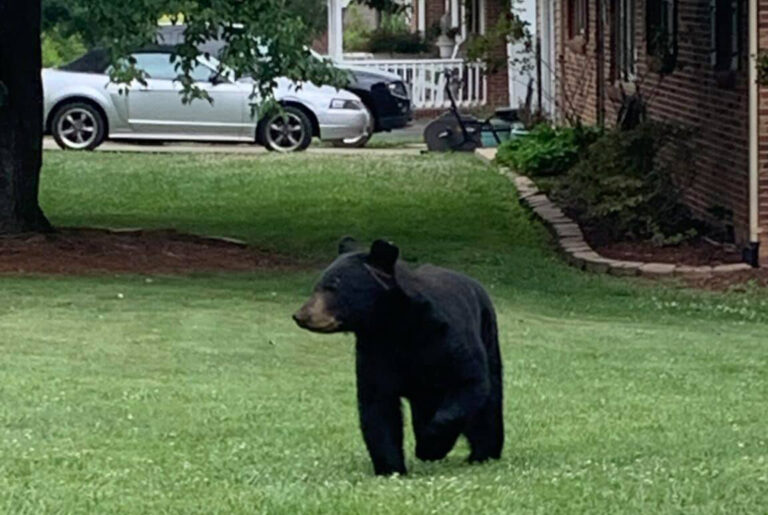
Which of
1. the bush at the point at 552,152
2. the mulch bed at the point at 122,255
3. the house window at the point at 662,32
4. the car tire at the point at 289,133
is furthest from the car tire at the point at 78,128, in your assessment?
the mulch bed at the point at 122,255

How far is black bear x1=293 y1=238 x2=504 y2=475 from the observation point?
6.86 meters

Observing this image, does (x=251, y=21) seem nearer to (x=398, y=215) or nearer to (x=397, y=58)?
(x=398, y=215)

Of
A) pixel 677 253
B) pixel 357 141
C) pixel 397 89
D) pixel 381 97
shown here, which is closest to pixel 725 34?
pixel 677 253

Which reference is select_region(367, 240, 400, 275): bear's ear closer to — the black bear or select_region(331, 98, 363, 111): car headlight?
the black bear

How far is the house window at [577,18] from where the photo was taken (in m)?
28.1

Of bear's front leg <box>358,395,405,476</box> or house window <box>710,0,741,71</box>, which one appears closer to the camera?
bear's front leg <box>358,395,405,476</box>

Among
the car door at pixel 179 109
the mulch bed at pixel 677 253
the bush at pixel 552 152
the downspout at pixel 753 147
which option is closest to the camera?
the downspout at pixel 753 147

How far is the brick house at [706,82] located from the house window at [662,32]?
0.01 m

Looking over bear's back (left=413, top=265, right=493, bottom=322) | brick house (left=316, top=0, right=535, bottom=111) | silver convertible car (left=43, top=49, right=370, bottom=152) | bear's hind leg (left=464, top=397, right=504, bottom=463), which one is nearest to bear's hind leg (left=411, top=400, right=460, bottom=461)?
bear's hind leg (left=464, top=397, right=504, bottom=463)

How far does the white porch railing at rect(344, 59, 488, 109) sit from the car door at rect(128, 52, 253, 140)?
26.5 ft

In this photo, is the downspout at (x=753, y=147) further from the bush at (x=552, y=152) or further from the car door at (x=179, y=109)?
the car door at (x=179, y=109)

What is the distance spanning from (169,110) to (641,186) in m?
11.2

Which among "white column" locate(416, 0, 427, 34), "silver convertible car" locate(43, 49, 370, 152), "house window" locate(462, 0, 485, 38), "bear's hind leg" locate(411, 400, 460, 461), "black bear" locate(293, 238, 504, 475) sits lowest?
"bear's hind leg" locate(411, 400, 460, 461)

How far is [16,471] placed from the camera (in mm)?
7680
